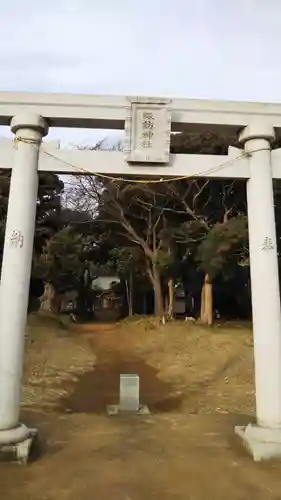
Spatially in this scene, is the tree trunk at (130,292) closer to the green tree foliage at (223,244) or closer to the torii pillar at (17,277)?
the green tree foliage at (223,244)

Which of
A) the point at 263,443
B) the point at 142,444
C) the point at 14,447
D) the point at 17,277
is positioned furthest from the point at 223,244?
the point at 14,447

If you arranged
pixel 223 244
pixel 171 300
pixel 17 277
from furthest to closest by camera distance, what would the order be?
pixel 171 300
pixel 223 244
pixel 17 277

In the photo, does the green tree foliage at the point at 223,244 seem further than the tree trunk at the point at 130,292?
No

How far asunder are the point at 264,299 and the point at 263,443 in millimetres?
1604

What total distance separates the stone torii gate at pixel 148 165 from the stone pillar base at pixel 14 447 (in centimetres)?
12

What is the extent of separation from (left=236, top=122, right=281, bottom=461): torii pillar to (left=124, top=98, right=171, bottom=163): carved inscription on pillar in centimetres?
105

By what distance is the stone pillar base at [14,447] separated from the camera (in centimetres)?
463

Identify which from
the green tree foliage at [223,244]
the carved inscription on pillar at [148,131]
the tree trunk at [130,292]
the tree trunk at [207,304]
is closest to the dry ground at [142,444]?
the carved inscription on pillar at [148,131]

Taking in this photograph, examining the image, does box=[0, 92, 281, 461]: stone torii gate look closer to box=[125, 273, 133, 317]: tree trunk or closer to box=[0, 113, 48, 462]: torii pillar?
box=[0, 113, 48, 462]: torii pillar

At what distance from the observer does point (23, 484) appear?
4.12 metres

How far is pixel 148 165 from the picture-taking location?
17.7ft

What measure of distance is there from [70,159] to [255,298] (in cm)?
285

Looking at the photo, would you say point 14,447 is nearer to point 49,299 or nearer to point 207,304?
point 207,304

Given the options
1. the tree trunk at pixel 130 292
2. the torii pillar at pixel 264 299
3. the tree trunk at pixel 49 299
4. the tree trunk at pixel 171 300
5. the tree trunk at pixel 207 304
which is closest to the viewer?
the torii pillar at pixel 264 299
